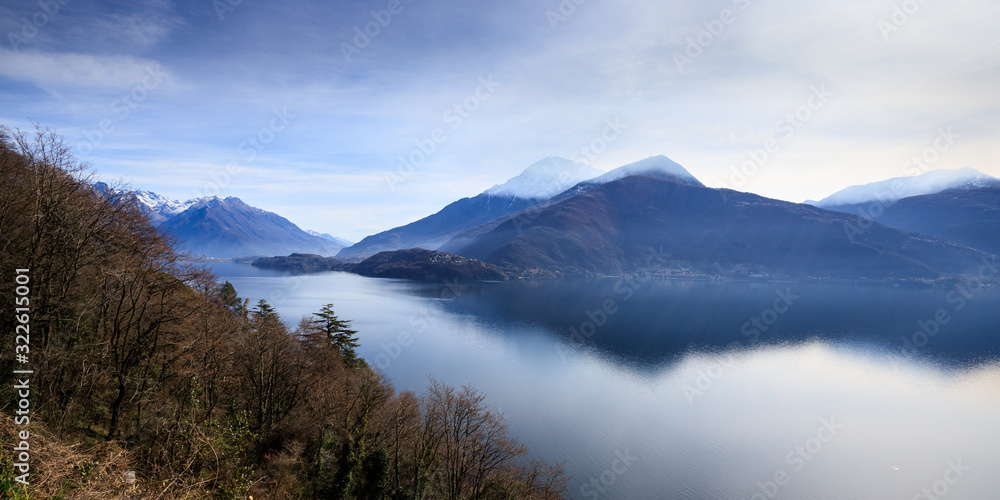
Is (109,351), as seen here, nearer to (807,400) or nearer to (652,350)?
(807,400)

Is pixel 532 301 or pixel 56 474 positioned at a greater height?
pixel 56 474

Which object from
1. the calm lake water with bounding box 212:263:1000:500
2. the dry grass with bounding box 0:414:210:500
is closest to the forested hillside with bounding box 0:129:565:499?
the dry grass with bounding box 0:414:210:500

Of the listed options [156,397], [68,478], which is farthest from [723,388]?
[68,478]

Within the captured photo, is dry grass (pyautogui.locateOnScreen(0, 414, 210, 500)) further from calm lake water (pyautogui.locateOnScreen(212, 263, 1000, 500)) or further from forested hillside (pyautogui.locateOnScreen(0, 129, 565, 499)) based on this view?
calm lake water (pyautogui.locateOnScreen(212, 263, 1000, 500))

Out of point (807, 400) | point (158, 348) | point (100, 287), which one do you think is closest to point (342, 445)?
point (158, 348)

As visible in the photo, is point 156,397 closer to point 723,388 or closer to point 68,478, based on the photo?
point 68,478

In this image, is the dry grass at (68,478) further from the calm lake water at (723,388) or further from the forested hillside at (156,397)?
the calm lake water at (723,388)

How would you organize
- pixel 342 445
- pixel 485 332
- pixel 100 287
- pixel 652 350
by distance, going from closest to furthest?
1. pixel 100 287
2. pixel 342 445
3. pixel 652 350
4. pixel 485 332
